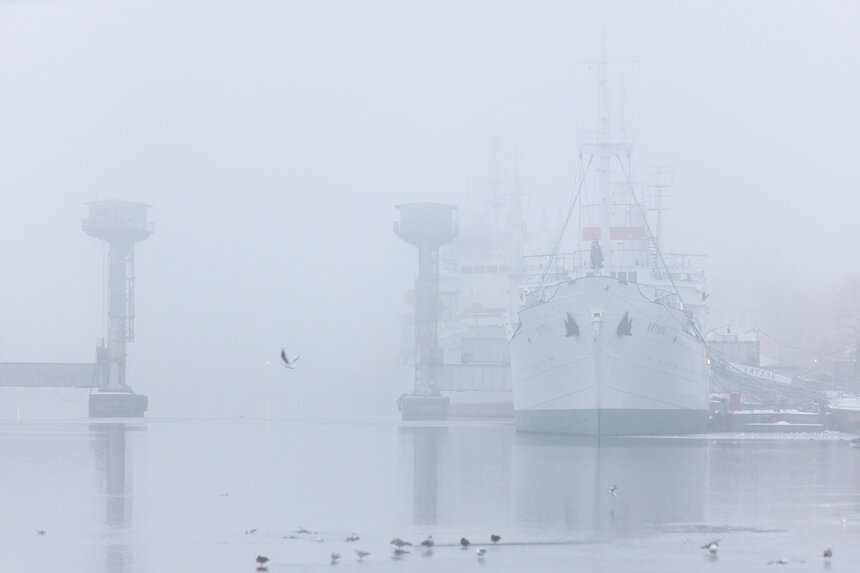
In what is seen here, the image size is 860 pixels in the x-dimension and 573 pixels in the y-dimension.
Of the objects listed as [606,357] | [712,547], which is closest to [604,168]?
[606,357]

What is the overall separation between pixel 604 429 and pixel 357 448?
10.2m

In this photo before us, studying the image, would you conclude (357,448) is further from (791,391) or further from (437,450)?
(791,391)

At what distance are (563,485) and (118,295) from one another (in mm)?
70551

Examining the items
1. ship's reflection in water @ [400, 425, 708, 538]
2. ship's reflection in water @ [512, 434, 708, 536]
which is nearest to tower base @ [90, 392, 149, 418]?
ship's reflection in water @ [400, 425, 708, 538]

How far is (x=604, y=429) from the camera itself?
177ft

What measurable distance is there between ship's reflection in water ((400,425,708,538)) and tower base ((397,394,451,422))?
41356 mm

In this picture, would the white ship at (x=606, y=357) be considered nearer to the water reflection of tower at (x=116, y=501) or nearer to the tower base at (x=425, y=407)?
the water reflection of tower at (x=116, y=501)

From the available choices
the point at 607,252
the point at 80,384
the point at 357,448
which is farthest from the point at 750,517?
the point at 80,384

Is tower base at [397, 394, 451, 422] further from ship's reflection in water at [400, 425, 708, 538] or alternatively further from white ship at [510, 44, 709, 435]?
ship's reflection in water at [400, 425, 708, 538]

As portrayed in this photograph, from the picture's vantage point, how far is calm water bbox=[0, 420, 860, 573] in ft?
65.6

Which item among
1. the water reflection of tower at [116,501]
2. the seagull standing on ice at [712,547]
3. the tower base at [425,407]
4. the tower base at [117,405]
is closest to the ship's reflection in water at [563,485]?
the seagull standing on ice at [712,547]

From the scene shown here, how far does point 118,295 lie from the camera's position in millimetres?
97312

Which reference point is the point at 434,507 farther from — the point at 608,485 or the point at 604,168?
the point at 604,168

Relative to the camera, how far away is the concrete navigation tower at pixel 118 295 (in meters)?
96.2
